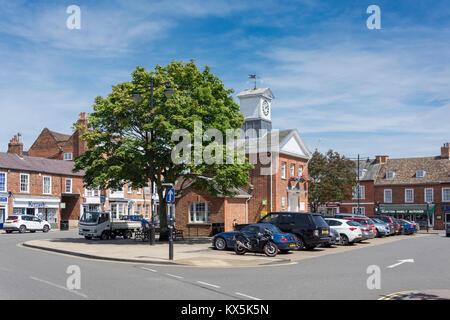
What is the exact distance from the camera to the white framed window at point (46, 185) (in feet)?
172

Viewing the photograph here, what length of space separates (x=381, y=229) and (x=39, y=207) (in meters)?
35.0

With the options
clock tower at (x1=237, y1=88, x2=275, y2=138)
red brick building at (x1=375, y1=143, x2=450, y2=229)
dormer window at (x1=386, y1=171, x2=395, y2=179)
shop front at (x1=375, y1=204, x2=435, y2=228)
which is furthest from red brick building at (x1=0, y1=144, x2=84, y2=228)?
dormer window at (x1=386, y1=171, x2=395, y2=179)

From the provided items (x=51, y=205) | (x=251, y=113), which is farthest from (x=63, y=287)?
(x=51, y=205)

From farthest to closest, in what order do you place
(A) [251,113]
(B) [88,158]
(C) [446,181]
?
(C) [446,181] → (A) [251,113] → (B) [88,158]

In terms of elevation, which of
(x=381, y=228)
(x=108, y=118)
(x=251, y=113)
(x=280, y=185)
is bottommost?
(x=381, y=228)

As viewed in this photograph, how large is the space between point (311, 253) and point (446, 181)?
4519 centimetres

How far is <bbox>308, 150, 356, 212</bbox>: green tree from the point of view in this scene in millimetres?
55156

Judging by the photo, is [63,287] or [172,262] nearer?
[63,287]

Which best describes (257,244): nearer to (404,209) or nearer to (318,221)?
(318,221)

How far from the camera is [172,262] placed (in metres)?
17.5

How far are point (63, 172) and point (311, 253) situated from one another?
39548 millimetres

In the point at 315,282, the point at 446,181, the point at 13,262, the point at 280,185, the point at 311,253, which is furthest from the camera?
the point at 446,181
